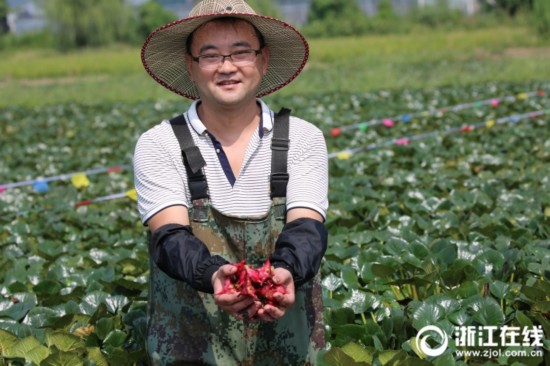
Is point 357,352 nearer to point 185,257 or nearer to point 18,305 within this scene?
point 185,257

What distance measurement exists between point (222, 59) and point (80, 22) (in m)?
42.5

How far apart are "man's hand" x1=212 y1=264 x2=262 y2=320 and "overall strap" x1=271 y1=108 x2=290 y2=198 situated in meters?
0.42

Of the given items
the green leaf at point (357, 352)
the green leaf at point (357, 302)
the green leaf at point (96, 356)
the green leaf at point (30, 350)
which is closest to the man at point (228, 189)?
the green leaf at point (357, 352)

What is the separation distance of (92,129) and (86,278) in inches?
356

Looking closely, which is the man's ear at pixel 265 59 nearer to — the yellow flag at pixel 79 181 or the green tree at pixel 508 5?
the yellow flag at pixel 79 181

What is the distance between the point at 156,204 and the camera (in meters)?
2.28

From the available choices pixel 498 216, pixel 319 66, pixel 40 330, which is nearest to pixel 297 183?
pixel 40 330

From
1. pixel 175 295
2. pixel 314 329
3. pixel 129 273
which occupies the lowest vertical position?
pixel 129 273

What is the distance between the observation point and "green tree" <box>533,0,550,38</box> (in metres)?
27.1

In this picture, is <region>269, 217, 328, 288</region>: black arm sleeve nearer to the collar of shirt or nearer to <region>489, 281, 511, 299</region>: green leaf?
the collar of shirt

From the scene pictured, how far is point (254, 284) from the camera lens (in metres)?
1.95

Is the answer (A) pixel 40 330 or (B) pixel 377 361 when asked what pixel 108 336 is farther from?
(B) pixel 377 361

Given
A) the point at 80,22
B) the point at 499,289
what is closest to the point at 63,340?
the point at 499,289

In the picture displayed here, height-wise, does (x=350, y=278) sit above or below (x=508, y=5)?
above
